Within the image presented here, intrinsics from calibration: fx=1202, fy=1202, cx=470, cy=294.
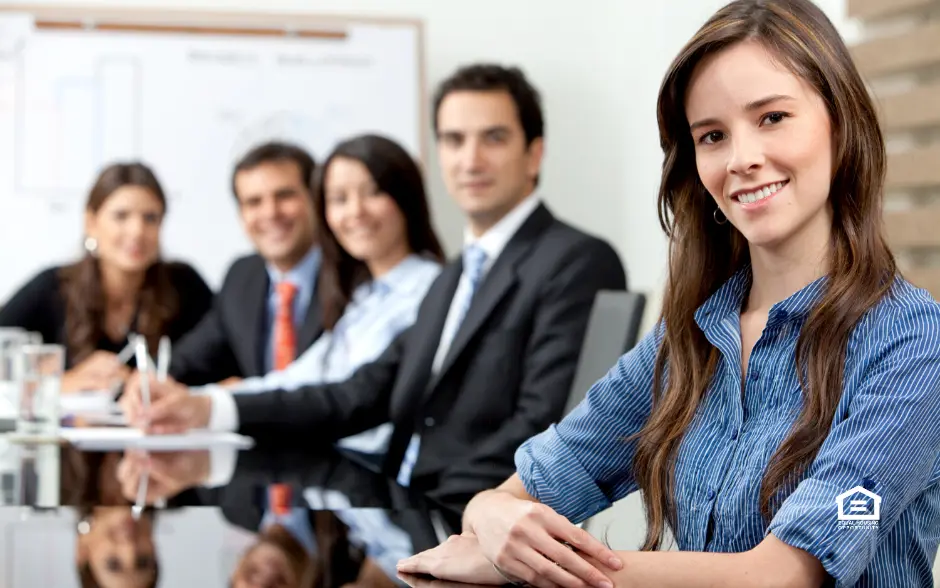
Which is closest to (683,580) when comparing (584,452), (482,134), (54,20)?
→ (584,452)

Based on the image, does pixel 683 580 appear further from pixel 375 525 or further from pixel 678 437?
pixel 375 525

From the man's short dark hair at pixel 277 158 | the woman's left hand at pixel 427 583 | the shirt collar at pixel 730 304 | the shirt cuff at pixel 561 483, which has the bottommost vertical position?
the woman's left hand at pixel 427 583

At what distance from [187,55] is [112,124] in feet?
1.42

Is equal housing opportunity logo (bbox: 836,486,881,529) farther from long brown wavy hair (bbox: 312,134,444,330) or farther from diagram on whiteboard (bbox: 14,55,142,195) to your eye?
diagram on whiteboard (bbox: 14,55,142,195)

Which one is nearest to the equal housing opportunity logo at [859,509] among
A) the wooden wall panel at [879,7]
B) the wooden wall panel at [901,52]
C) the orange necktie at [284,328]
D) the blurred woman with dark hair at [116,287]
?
the wooden wall panel at [901,52]

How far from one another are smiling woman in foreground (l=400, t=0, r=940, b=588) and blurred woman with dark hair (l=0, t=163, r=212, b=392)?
150 inches

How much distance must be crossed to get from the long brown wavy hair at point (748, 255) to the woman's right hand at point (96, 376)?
Result: 3.07m

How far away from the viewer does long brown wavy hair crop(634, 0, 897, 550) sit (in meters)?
1.14

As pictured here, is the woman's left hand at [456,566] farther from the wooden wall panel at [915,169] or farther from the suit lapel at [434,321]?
the wooden wall panel at [915,169]

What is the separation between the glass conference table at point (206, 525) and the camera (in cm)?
122

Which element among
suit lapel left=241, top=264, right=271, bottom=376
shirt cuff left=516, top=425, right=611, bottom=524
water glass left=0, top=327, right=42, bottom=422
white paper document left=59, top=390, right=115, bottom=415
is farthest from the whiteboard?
shirt cuff left=516, top=425, right=611, bottom=524

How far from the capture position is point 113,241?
4945mm

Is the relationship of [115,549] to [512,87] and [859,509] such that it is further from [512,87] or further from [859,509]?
[512,87]

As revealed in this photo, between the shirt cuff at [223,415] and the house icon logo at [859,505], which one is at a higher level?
the house icon logo at [859,505]
